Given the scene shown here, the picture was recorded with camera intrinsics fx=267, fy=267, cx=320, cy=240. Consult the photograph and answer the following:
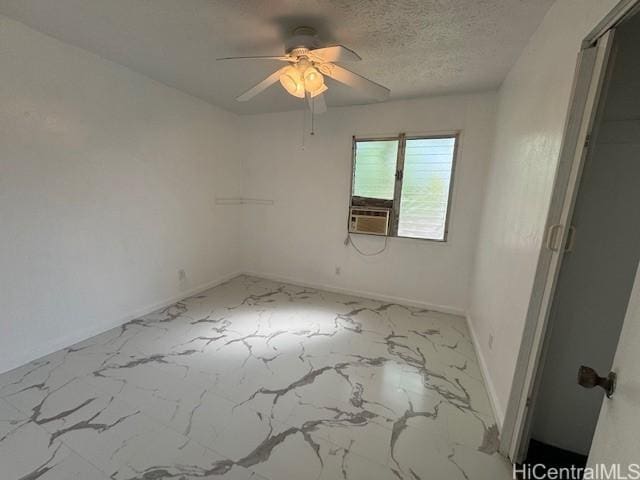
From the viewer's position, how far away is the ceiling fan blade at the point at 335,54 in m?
1.46

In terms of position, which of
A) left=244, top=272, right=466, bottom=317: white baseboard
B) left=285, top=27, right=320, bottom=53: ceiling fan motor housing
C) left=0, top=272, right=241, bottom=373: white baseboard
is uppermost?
left=285, top=27, right=320, bottom=53: ceiling fan motor housing

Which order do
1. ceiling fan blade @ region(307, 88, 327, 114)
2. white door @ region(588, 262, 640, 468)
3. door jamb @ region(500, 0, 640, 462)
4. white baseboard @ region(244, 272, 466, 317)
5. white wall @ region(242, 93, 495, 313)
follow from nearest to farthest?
white door @ region(588, 262, 640, 468) → door jamb @ region(500, 0, 640, 462) → ceiling fan blade @ region(307, 88, 327, 114) → white wall @ region(242, 93, 495, 313) → white baseboard @ region(244, 272, 466, 317)

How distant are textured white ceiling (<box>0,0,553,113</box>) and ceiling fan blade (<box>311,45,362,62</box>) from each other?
Result: 227 millimetres

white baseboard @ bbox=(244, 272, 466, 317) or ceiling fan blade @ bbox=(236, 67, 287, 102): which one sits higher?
ceiling fan blade @ bbox=(236, 67, 287, 102)

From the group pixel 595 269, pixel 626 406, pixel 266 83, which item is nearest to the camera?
pixel 626 406

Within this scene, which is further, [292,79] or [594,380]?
[292,79]

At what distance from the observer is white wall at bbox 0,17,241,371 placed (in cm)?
184

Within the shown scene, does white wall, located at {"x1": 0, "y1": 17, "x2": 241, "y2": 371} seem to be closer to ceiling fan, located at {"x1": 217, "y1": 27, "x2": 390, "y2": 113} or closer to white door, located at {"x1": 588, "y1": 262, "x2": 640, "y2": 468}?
ceiling fan, located at {"x1": 217, "y1": 27, "x2": 390, "y2": 113}

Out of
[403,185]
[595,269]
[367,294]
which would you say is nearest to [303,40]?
[403,185]

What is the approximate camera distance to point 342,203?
3.41 meters

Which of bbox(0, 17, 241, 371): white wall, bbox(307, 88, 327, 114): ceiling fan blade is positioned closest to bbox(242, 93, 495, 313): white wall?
bbox(0, 17, 241, 371): white wall

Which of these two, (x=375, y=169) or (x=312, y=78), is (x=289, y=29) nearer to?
(x=312, y=78)

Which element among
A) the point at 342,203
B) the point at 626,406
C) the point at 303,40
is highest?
the point at 303,40

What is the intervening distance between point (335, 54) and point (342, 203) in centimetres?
200
